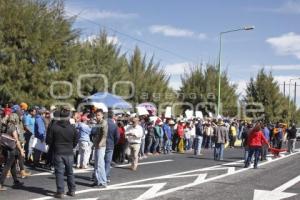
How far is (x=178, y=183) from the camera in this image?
42.2 feet

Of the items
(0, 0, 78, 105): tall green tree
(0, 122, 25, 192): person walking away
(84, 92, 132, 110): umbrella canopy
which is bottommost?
(0, 122, 25, 192): person walking away

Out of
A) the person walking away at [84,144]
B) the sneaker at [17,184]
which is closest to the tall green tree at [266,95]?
the person walking away at [84,144]

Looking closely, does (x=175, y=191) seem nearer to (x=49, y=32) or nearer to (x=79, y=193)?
(x=79, y=193)

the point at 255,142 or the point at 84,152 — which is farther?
the point at 255,142

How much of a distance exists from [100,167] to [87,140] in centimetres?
385

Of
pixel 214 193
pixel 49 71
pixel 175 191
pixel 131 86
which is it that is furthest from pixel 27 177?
pixel 131 86

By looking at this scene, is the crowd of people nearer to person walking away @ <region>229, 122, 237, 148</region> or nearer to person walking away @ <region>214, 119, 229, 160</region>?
person walking away @ <region>214, 119, 229, 160</region>

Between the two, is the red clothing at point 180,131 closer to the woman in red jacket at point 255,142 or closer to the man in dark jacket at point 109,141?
the woman in red jacket at point 255,142

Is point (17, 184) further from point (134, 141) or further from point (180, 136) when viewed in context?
point (180, 136)

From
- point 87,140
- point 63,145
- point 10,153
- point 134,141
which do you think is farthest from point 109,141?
point 134,141

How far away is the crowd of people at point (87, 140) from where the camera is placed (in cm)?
1044

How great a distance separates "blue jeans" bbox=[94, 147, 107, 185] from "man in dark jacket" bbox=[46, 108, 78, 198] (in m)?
1.25

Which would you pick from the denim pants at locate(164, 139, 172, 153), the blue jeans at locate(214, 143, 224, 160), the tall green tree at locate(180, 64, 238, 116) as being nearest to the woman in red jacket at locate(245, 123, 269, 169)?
the blue jeans at locate(214, 143, 224, 160)

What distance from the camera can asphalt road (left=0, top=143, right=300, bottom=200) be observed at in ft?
35.4
